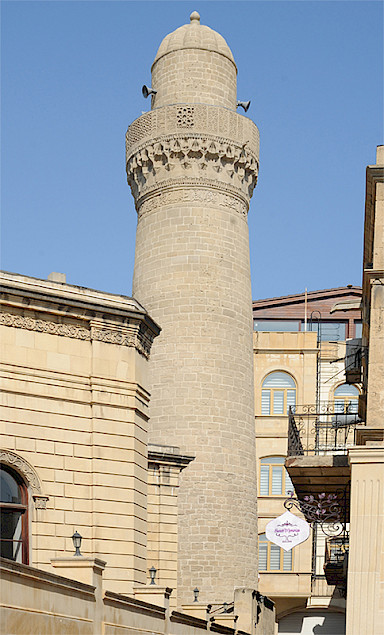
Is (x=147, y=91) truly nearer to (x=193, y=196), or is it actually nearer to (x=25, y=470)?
(x=193, y=196)

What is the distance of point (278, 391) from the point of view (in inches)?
2183

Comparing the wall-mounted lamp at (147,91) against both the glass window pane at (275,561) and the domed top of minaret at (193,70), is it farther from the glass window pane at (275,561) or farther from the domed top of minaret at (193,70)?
the glass window pane at (275,561)

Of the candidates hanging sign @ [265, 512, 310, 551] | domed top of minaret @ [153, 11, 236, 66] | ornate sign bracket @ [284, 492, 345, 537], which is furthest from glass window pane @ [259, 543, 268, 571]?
domed top of minaret @ [153, 11, 236, 66]

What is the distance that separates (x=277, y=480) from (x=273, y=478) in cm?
20

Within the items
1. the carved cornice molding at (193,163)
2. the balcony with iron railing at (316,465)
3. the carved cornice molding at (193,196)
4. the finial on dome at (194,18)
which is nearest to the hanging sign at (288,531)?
A: the balcony with iron railing at (316,465)

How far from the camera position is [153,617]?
77.0ft

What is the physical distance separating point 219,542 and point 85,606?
17.3m

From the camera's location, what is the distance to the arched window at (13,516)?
23.6m

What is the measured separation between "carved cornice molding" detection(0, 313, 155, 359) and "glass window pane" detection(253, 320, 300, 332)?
33.4 m

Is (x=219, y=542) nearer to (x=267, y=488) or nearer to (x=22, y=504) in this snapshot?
(x=22, y=504)

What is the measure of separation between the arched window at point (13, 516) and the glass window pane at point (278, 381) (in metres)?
32.2

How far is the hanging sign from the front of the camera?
31.2 meters

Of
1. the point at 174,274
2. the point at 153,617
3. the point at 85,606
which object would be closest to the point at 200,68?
the point at 174,274

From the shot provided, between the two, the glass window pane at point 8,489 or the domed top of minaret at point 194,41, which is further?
the domed top of minaret at point 194,41
